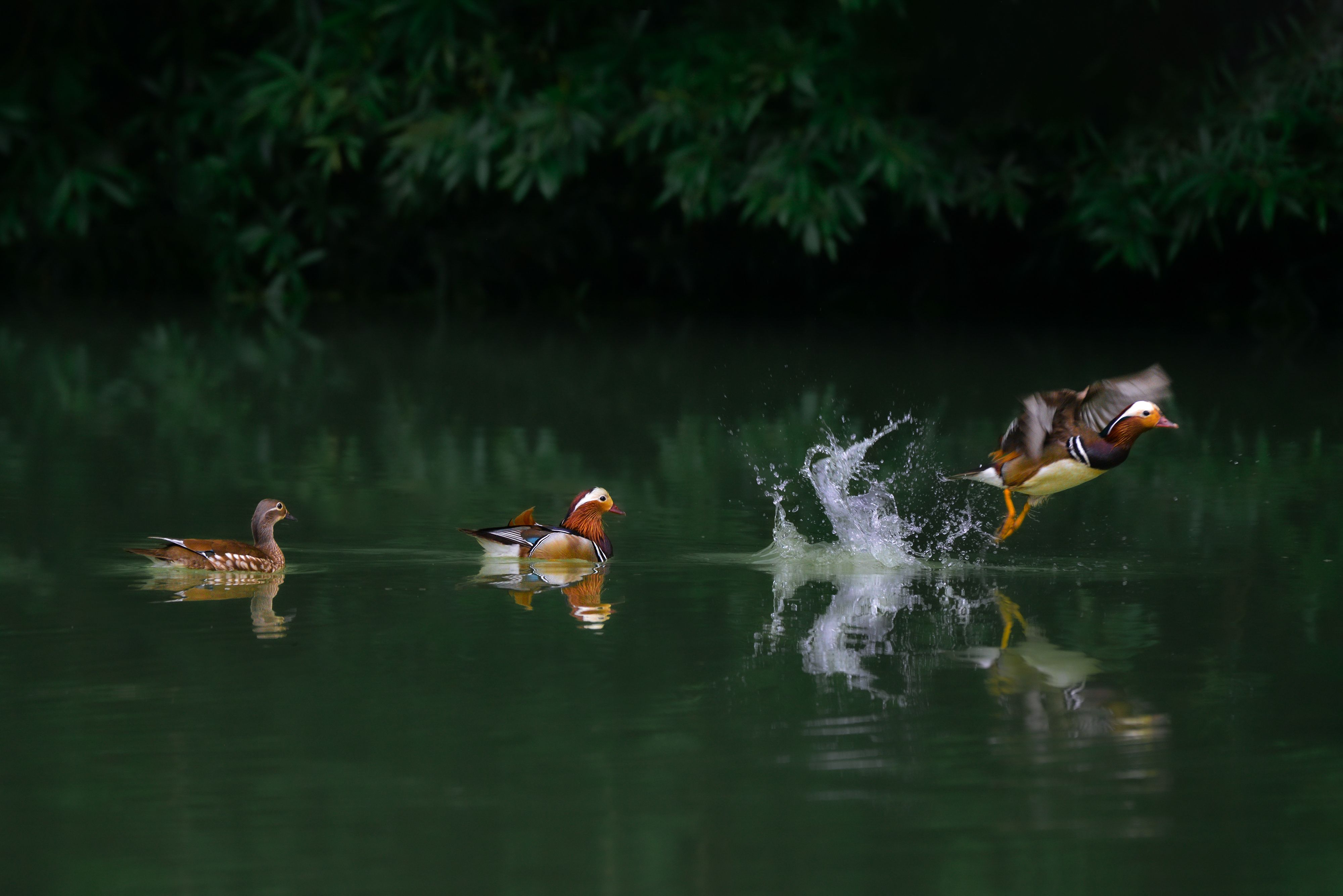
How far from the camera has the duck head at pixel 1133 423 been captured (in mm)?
5332

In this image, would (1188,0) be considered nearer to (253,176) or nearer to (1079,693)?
(253,176)

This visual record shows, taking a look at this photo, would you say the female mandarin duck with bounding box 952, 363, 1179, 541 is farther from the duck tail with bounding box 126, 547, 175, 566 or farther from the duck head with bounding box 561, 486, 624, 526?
the duck tail with bounding box 126, 547, 175, 566

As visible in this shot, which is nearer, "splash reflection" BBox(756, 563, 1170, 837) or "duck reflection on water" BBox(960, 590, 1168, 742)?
"splash reflection" BBox(756, 563, 1170, 837)

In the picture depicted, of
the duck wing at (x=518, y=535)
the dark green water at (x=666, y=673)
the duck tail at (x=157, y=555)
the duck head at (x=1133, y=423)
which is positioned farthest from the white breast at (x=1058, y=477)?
the duck tail at (x=157, y=555)

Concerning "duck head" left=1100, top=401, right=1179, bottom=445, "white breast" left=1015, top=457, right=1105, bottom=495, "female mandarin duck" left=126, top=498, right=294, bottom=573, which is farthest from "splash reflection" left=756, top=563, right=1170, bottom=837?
"female mandarin duck" left=126, top=498, right=294, bottom=573

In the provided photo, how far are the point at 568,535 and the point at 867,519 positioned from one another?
105 centimetres

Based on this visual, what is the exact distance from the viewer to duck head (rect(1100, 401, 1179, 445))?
533cm

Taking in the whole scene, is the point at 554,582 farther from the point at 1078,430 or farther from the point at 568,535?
the point at 1078,430

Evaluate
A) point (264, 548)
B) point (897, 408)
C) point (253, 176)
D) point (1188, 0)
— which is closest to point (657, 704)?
point (264, 548)

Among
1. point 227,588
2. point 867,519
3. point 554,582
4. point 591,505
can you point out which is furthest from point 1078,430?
point 227,588

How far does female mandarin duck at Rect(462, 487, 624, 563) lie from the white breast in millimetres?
1202

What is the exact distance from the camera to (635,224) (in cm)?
1605

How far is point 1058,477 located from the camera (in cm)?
554

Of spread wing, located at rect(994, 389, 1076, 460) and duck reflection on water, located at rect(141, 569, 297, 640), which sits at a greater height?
spread wing, located at rect(994, 389, 1076, 460)
